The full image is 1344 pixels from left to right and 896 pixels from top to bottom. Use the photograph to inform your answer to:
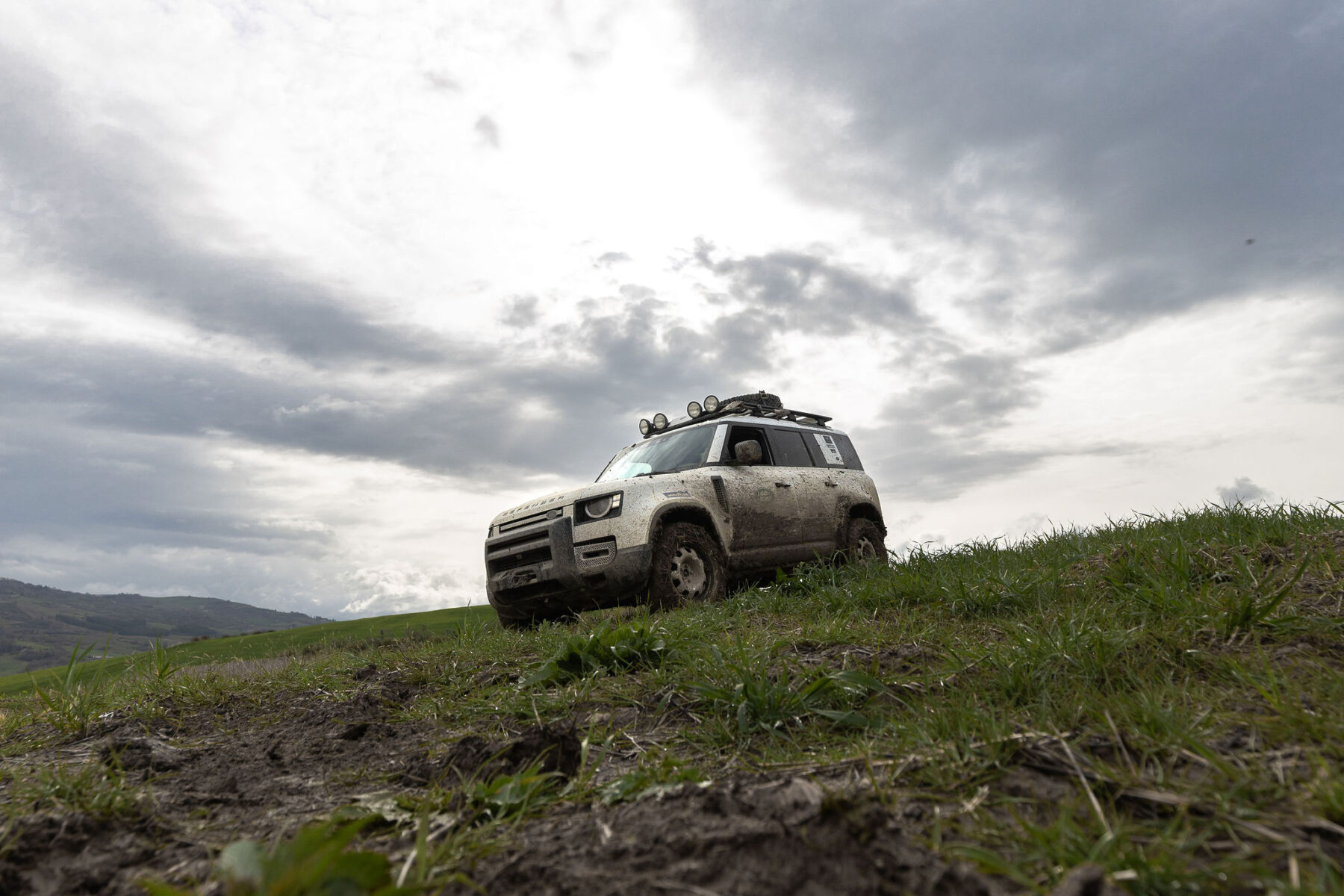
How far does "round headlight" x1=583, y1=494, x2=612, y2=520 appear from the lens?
7.40 m

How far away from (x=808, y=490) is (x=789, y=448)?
0.63 m

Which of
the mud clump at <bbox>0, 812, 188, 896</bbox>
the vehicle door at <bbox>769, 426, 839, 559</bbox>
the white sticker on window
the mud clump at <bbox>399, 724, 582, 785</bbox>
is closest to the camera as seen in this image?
the mud clump at <bbox>0, 812, 188, 896</bbox>

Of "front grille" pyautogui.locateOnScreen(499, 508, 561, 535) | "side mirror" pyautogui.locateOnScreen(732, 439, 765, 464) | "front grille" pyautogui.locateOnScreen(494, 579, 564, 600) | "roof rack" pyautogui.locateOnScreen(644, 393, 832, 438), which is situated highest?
"roof rack" pyautogui.locateOnScreen(644, 393, 832, 438)

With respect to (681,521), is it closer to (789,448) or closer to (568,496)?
(568,496)

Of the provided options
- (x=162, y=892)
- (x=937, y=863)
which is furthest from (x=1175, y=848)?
(x=162, y=892)

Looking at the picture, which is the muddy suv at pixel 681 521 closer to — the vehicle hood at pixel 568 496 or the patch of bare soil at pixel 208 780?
the vehicle hood at pixel 568 496

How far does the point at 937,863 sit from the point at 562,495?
651 cm

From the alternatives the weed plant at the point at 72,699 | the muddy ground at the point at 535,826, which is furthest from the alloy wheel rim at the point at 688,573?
the weed plant at the point at 72,699

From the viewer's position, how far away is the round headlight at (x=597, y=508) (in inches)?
291

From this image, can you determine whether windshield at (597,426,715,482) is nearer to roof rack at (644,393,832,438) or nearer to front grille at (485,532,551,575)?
roof rack at (644,393,832,438)

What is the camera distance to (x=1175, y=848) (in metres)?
1.56

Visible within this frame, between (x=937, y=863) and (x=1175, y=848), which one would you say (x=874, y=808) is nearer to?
(x=937, y=863)

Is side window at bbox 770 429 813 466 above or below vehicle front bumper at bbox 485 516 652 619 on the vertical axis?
above

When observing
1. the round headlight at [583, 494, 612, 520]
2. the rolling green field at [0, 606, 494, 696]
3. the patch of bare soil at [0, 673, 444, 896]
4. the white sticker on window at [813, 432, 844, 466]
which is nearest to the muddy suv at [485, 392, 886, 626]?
the round headlight at [583, 494, 612, 520]
